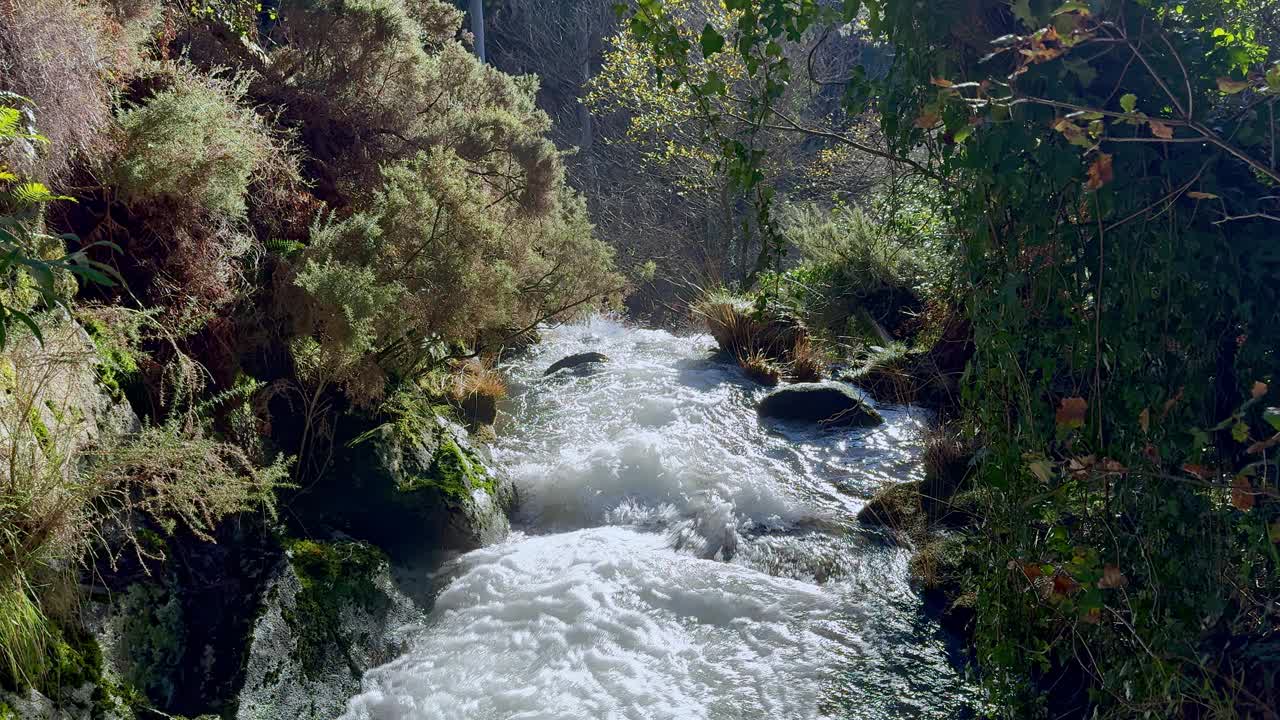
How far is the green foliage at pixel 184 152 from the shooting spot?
4273mm

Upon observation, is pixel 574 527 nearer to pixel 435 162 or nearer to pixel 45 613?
pixel 435 162

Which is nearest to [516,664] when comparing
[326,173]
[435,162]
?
[435,162]

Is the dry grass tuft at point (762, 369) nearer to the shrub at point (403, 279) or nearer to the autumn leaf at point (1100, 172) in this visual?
the shrub at point (403, 279)

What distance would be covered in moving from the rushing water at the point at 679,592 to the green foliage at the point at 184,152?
2.44 meters

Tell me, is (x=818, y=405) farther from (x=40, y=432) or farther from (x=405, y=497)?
(x=40, y=432)

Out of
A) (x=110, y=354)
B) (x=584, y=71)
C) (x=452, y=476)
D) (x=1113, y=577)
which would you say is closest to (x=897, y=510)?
(x=452, y=476)

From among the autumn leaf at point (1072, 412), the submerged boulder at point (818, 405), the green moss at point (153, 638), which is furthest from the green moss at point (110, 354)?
the submerged boulder at point (818, 405)

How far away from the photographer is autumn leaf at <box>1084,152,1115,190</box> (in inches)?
84.1

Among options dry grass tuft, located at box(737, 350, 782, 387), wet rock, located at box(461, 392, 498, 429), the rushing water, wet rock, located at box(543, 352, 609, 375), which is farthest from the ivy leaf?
wet rock, located at box(543, 352, 609, 375)

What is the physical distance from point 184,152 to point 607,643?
321cm

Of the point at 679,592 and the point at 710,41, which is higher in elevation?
the point at 710,41

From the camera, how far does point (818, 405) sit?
859 cm

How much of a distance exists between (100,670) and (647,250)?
1720 cm

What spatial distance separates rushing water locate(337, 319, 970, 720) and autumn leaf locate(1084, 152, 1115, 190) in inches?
112
